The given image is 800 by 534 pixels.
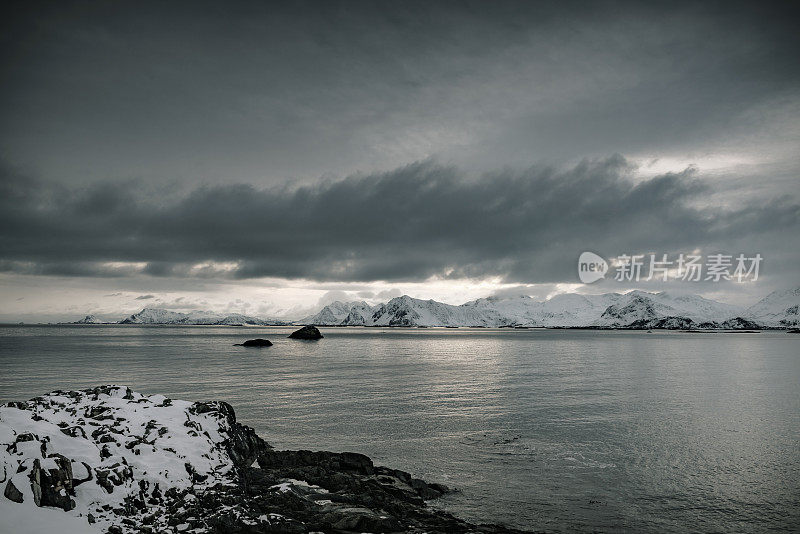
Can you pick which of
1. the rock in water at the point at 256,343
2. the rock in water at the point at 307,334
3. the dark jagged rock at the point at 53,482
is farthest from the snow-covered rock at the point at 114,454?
the rock in water at the point at 307,334

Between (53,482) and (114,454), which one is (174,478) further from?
(53,482)

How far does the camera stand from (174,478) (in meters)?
16.0

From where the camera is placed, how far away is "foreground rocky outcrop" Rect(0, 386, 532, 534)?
43.0 ft

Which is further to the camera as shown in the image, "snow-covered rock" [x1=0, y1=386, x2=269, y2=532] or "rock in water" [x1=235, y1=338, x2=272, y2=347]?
"rock in water" [x1=235, y1=338, x2=272, y2=347]

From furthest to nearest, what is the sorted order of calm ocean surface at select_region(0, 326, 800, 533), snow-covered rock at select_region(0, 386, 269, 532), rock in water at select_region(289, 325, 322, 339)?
rock in water at select_region(289, 325, 322, 339) < calm ocean surface at select_region(0, 326, 800, 533) < snow-covered rock at select_region(0, 386, 269, 532)

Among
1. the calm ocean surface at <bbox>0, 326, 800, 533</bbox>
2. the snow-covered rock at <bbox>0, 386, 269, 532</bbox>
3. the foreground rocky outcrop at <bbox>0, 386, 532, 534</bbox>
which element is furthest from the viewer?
the calm ocean surface at <bbox>0, 326, 800, 533</bbox>

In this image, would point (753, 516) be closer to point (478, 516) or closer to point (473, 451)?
point (478, 516)

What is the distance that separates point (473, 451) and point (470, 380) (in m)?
32.3

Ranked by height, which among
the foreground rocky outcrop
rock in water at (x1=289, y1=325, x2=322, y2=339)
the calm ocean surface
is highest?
the foreground rocky outcrop

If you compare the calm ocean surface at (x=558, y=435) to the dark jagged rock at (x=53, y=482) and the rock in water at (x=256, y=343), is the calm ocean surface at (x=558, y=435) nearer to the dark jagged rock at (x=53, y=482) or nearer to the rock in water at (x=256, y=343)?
the dark jagged rock at (x=53, y=482)

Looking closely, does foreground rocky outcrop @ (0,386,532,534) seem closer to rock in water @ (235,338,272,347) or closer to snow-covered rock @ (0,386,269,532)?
snow-covered rock @ (0,386,269,532)

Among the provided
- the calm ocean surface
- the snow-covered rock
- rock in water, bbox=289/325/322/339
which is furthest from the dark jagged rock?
rock in water, bbox=289/325/322/339

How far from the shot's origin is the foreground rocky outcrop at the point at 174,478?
1310 cm

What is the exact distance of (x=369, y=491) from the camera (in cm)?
1730
